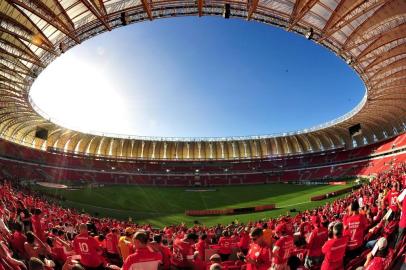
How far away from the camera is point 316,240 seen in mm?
9297

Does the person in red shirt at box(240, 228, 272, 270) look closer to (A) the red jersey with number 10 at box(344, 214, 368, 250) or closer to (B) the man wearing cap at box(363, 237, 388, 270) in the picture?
(B) the man wearing cap at box(363, 237, 388, 270)

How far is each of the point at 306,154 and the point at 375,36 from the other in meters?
56.2

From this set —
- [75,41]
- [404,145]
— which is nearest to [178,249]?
[75,41]

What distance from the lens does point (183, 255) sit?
933 centimetres

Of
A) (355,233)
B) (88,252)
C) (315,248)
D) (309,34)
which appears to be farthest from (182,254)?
(309,34)

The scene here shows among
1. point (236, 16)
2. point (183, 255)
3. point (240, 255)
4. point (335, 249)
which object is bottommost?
point (240, 255)

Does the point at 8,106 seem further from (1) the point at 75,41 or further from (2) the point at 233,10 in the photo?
(2) the point at 233,10

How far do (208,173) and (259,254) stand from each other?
2988 inches

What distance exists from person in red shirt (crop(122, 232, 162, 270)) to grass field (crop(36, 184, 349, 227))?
109 ft

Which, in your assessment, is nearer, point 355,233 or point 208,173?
point 355,233

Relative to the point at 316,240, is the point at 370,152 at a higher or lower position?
higher

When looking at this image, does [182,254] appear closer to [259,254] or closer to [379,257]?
[259,254]

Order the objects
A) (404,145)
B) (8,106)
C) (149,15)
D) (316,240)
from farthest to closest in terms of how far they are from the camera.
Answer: (404,145)
(8,106)
(149,15)
(316,240)

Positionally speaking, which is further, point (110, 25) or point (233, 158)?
point (233, 158)
